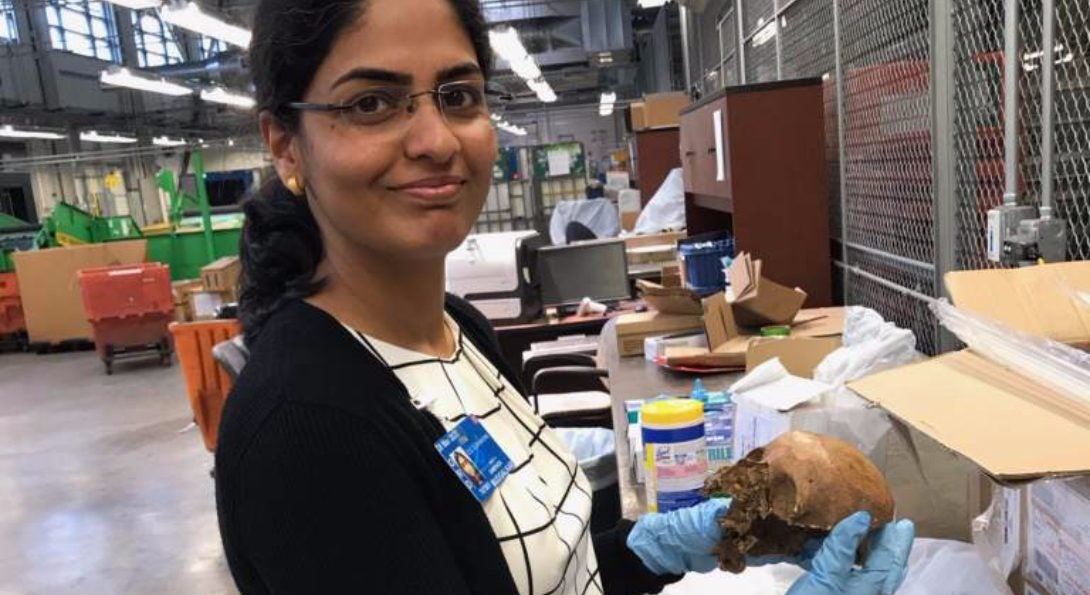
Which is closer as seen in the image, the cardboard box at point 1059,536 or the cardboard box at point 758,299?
the cardboard box at point 1059,536

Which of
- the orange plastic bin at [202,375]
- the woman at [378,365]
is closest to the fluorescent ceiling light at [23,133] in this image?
the orange plastic bin at [202,375]

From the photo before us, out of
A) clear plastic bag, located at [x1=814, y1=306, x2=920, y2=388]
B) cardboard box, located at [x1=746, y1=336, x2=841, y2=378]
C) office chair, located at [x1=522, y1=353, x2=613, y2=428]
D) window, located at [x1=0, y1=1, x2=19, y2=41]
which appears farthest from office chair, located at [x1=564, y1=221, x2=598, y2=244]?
window, located at [x1=0, y1=1, x2=19, y2=41]

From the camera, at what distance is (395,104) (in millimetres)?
820

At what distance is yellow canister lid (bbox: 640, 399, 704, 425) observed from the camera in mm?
1425

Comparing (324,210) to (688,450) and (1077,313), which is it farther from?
(1077,313)

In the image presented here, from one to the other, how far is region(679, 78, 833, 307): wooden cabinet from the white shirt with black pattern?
6.41ft

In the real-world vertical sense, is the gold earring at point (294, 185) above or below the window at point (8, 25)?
Result: below

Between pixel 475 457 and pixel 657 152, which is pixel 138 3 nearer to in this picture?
pixel 657 152

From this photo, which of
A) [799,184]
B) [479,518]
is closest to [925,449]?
[479,518]

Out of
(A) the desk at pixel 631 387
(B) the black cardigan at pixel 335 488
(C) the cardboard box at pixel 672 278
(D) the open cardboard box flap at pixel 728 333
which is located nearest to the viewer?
(B) the black cardigan at pixel 335 488

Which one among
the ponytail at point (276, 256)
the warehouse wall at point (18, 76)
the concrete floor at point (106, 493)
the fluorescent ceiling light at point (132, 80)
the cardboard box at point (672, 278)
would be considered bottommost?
the concrete floor at point (106, 493)

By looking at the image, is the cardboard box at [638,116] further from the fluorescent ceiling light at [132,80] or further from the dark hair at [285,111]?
the fluorescent ceiling light at [132,80]

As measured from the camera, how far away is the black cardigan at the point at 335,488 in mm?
681

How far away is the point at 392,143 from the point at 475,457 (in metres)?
0.34
